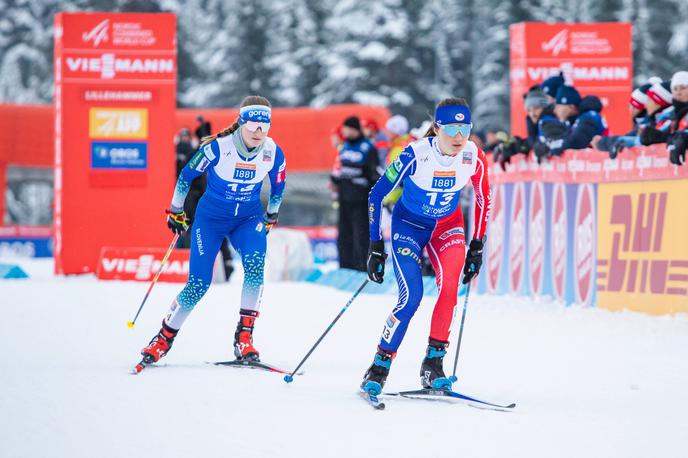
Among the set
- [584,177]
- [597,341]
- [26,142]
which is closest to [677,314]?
[597,341]

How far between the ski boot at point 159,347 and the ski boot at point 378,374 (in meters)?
1.70

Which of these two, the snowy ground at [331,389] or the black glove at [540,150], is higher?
the black glove at [540,150]

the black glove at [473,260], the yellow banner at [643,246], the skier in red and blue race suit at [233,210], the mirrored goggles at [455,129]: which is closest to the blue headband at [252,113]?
the skier in red and blue race suit at [233,210]

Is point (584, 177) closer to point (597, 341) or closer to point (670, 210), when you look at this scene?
point (670, 210)

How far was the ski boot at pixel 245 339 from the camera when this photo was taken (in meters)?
7.40

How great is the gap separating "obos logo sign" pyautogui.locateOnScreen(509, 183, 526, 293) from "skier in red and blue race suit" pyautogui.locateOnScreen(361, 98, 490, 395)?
18.4ft

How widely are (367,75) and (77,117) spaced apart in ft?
94.7

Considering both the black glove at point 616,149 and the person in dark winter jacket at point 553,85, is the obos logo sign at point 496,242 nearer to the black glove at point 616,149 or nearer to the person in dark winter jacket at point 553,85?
the person in dark winter jacket at point 553,85

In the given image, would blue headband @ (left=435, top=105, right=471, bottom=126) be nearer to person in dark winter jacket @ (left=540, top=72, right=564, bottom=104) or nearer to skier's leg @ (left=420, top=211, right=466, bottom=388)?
skier's leg @ (left=420, top=211, right=466, bottom=388)

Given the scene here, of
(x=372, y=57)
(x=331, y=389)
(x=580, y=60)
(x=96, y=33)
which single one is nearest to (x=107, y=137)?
(x=96, y=33)

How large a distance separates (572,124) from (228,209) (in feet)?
17.1

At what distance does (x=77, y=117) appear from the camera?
53.2 feet

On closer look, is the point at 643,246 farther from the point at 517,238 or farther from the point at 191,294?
the point at 191,294

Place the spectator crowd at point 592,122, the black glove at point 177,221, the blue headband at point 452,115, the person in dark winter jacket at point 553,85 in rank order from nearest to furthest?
the blue headband at point 452,115
the black glove at point 177,221
the spectator crowd at point 592,122
the person in dark winter jacket at point 553,85
